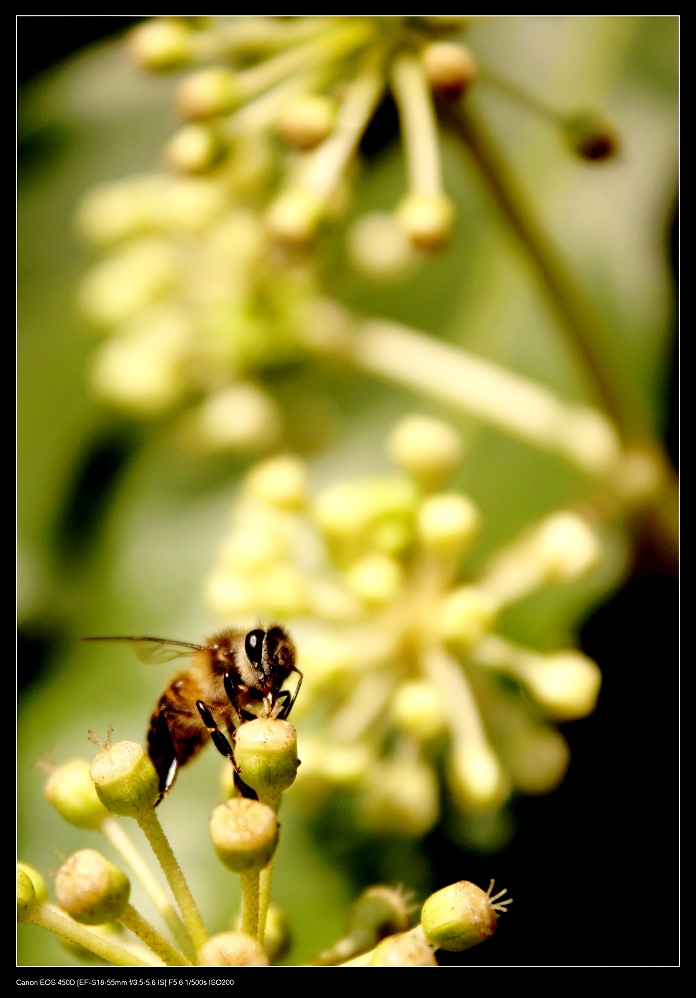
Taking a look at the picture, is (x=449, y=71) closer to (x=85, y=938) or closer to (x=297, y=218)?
(x=297, y=218)

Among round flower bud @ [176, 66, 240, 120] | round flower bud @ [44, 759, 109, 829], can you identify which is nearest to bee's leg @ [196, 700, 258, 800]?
round flower bud @ [44, 759, 109, 829]

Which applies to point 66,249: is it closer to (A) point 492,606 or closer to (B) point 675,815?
(A) point 492,606

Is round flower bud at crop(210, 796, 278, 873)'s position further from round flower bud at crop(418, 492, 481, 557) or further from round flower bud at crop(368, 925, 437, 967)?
round flower bud at crop(418, 492, 481, 557)

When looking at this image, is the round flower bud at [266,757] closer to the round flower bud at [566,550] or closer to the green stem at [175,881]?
the green stem at [175,881]

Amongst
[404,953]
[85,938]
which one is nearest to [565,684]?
[404,953]

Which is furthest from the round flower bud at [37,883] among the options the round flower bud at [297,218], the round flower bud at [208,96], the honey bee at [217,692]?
the round flower bud at [208,96]

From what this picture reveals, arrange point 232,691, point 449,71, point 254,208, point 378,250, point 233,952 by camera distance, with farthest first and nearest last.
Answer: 1. point 378,250
2. point 254,208
3. point 449,71
4. point 232,691
5. point 233,952
